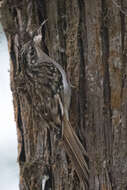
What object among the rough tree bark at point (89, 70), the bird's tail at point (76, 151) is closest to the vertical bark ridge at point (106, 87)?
the rough tree bark at point (89, 70)

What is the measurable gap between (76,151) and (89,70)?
1.63 feet

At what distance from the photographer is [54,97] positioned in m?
2.25

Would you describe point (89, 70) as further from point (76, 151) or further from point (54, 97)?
point (76, 151)

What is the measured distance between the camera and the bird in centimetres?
205

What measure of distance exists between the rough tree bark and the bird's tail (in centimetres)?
3

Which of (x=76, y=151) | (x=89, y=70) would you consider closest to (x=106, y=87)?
(x=89, y=70)

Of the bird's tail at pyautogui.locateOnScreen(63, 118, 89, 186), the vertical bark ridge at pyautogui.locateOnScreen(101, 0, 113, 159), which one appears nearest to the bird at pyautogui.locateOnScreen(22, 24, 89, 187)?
the bird's tail at pyautogui.locateOnScreen(63, 118, 89, 186)

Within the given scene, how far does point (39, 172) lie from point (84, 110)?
0.61m

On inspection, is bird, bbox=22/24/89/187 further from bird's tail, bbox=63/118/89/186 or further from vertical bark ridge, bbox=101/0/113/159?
vertical bark ridge, bbox=101/0/113/159

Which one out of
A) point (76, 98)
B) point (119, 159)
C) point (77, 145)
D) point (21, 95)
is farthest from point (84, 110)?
point (21, 95)

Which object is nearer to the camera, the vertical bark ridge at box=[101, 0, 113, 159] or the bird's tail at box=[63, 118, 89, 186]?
the vertical bark ridge at box=[101, 0, 113, 159]

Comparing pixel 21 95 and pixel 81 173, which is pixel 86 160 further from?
pixel 21 95

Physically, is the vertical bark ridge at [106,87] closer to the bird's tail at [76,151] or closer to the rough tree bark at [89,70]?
the rough tree bark at [89,70]

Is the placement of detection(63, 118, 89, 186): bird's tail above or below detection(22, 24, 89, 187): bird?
below
